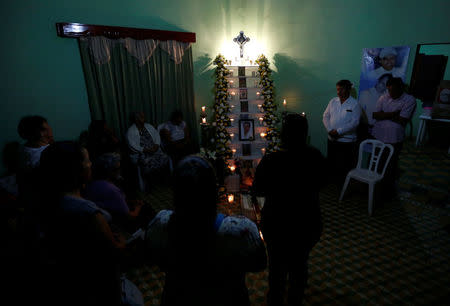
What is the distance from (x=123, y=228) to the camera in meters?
2.23

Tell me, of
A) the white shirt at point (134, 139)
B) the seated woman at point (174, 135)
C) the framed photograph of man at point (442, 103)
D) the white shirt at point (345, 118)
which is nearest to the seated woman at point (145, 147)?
the white shirt at point (134, 139)

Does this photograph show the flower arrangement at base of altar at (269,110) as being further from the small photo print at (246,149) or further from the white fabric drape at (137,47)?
the white fabric drape at (137,47)

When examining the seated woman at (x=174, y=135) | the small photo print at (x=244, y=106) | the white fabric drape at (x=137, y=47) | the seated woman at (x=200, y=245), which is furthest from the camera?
the small photo print at (x=244, y=106)

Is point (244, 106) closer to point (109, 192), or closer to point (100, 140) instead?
point (100, 140)

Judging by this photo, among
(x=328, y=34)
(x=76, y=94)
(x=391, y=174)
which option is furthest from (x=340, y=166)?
(x=76, y=94)

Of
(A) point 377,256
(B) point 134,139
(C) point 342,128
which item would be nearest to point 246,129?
(C) point 342,128

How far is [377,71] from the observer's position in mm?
4152

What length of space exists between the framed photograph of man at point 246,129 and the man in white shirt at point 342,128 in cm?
135

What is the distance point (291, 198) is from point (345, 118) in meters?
2.89

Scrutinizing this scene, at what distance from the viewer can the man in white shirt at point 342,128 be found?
3.75 m

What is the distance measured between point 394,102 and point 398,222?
5.58 feet

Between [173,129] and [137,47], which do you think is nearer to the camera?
[137,47]

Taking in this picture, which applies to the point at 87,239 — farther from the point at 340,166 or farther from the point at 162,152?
the point at 340,166

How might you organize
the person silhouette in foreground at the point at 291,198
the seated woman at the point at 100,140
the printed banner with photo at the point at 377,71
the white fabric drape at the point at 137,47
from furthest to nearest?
the printed banner with photo at the point at 377,71
the white fabric drape at the point at 137,47
the seated woman at the point at 100,140
the person silhouette in foreground at the point at 291,198
